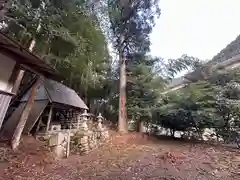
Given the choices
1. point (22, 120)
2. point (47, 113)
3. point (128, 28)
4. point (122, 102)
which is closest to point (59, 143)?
point (22, 120)

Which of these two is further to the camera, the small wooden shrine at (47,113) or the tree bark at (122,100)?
the tree bark at (122,100)

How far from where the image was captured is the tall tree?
14609 mm

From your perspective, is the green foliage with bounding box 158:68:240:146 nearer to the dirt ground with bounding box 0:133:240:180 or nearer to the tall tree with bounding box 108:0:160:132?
the dirt ground with bounding box 0:133:240:180

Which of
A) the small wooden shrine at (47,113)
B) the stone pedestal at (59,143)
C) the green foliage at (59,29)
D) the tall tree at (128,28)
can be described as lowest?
the stone pedestal at (59,143)

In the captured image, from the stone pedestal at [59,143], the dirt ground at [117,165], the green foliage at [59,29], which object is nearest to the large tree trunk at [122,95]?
the dirt ground at [117,165]

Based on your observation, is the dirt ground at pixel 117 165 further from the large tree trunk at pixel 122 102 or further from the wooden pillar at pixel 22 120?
the large tree trunk at pixel 122 102

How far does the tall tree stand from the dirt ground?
6334 millimetres

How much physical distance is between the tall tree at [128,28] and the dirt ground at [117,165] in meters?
6.33

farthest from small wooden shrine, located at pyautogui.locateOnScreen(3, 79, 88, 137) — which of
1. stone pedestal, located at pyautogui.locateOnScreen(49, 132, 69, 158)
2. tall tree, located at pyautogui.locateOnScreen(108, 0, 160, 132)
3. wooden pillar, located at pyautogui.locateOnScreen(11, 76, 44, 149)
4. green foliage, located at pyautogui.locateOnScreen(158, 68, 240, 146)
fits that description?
green foliage, located at pyautogui.locateOnScreen(158, 68, 240, 146)

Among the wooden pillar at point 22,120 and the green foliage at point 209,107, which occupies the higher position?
the green foliage at point 209,107

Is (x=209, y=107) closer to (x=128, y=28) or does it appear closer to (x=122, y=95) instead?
(x=122, y=95)

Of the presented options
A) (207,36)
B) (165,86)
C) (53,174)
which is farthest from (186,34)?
(53,174)

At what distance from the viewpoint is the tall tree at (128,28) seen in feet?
47.9

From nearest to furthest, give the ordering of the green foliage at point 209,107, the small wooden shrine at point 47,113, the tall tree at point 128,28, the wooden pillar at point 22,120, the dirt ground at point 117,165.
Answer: the dirt ground at point 117,165
the wooden pillar at point 22,120
the small wooden shrine at point 47,113
the green foliage at point 209,107
the tall tree at point 128,28
